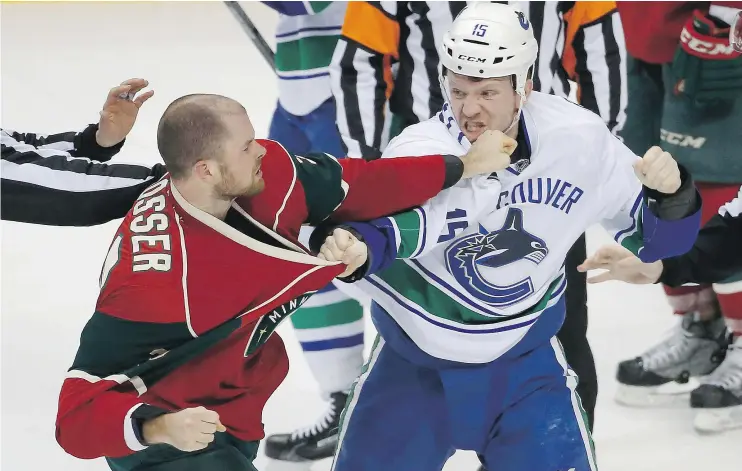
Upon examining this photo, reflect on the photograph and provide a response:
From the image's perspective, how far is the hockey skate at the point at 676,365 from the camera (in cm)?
308

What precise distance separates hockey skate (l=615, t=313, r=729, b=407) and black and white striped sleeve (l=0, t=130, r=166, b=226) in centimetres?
162

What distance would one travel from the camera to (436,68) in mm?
2494

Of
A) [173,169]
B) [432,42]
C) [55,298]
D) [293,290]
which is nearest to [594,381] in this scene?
[432,42]

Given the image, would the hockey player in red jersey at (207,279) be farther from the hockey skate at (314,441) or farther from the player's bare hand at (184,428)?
the hockey skate at (314,441)

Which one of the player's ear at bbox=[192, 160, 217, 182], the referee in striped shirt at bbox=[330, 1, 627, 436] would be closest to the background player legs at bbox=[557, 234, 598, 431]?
the referee in striped shirt at bbox=[330, 1, 627, 436]

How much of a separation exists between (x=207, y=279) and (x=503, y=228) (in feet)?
1.67

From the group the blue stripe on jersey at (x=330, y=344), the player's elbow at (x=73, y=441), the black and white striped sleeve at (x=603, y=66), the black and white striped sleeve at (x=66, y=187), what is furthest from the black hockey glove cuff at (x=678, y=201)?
the blue stripe on jersey at (x=330, y=344)

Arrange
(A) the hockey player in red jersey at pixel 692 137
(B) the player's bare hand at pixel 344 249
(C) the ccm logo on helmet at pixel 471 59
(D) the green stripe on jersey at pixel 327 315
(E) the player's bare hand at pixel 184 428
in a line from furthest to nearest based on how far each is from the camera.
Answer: (A) the hockey player in red jersey at pixel 692 137 < (D) the green stripe on jersey at pixel 327 315 < (C) the ccm logo on helmet at pixel 471 59 < (B) the player's bare hand at pixel 344 249 < (E) the player's bare hand at pixel 184 428

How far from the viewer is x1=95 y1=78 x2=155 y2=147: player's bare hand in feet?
6.79

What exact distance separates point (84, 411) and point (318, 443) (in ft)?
4.21

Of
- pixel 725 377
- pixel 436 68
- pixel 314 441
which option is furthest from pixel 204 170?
pixel 725 377

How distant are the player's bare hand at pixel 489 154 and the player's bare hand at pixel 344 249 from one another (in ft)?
0.71

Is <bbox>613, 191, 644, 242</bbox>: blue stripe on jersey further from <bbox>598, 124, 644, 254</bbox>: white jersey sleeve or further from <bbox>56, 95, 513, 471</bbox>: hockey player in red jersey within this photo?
<bbox>56, 95, 513, 471</bbox>: hockey player in red jersey

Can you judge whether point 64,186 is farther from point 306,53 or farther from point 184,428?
point 306,53
